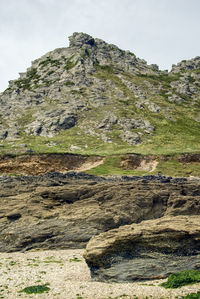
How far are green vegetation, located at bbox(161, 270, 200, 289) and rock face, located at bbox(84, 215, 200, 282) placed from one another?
1338mm

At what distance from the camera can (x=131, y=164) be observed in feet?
252

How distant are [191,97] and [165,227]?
146 m

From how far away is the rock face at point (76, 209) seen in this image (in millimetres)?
32094

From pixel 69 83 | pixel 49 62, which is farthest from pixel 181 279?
pixel 49 62

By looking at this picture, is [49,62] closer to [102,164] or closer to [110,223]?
[102,164]

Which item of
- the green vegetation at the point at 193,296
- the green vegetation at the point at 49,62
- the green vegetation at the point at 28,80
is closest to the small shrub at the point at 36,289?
the green vegetation at the point at 193,296

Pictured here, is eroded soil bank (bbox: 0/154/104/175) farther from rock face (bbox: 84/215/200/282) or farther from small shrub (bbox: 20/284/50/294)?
small shrub (bbox: 20/284/50/294)

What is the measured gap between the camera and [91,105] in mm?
120438

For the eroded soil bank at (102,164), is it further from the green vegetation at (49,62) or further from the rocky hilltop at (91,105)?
the green vegetation at (49,62)

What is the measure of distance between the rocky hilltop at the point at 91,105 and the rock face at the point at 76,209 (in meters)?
44.9

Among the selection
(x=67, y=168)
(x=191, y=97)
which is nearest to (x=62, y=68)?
(x=191, y=97)

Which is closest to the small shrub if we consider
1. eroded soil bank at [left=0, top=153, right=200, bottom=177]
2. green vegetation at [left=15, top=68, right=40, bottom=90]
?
eroded soil bank at [left=0, top=153, right=200, bottom=177]

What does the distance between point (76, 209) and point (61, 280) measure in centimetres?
1358

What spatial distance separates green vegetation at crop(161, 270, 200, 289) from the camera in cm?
1975
